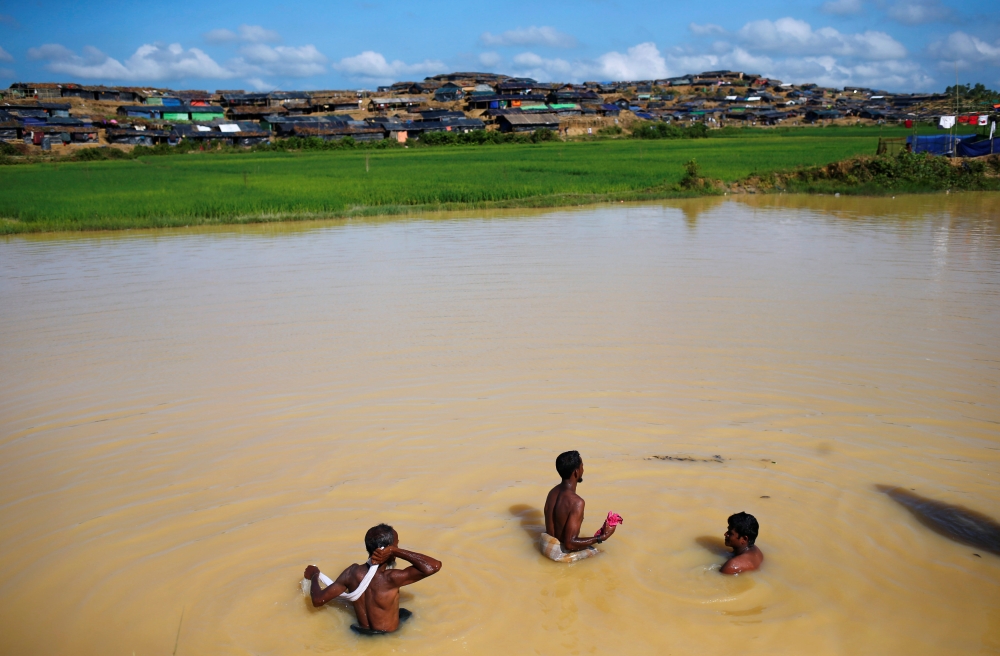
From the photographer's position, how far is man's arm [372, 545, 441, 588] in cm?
305

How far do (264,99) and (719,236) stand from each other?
69.6 meters

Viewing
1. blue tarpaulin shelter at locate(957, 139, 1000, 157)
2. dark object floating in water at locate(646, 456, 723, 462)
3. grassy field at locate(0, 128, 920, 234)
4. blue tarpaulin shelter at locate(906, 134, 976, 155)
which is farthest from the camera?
blue tarpaulin shelter at locate(906, 134, 976, 155)

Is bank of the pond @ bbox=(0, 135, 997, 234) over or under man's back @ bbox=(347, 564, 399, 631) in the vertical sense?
over

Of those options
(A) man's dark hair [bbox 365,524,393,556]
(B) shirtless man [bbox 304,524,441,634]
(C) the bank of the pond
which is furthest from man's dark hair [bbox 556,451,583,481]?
(C) the bank of the pond

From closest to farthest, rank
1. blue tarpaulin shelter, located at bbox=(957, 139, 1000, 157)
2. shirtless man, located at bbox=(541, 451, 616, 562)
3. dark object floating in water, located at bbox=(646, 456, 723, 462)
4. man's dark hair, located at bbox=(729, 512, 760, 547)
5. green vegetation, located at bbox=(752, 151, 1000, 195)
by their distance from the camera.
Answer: man's dark hair, located at bbox=(729, 512, 760, 547) → shirtless man, located at bbox=(541, 451, 616, 562) → dark object floating in water, located at bbox=(646, 456, 723, 462) → green vegetation, located at bbox=(752, 151, 1000, 195) → blue tarpaulin shelter, located at bbox=(957, 139, 1000, 157)

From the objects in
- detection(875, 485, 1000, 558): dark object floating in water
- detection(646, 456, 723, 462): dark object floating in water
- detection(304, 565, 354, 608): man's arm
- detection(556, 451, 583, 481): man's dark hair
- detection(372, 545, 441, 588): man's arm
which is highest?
detection(556, 451, 583, 481): man's dark hair

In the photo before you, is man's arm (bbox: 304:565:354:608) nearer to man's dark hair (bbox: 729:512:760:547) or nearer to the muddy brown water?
the muddy brown water

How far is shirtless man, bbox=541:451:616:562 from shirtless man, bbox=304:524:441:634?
644 millimetres

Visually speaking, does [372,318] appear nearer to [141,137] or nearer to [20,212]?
[20,212]

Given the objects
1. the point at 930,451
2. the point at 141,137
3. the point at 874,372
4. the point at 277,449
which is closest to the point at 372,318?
the point at 277,449

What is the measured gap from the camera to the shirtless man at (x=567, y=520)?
11.3ft

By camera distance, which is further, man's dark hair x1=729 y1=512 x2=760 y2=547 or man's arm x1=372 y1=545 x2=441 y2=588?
man's dark hair x1=729 y1=512 x2=760 y2=547

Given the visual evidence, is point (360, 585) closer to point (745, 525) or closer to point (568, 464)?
point (568, 464)

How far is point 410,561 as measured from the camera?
10.2 ft
